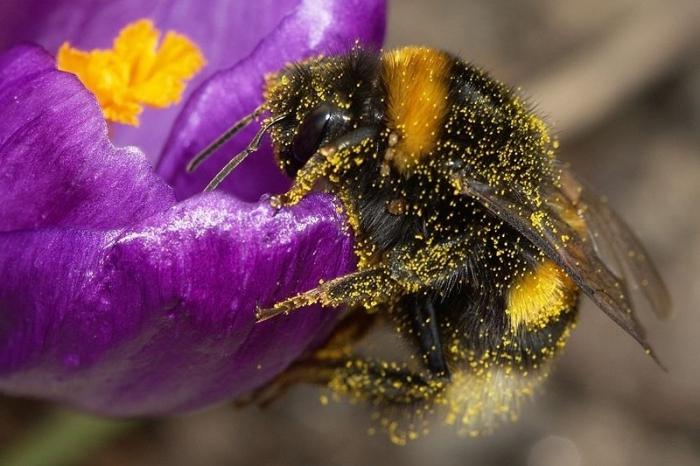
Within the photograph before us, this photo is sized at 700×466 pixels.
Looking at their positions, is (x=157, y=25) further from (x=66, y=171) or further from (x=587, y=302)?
(x=587, y=302)

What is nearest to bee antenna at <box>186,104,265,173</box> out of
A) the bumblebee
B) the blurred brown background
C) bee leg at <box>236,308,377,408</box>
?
the bumblebee

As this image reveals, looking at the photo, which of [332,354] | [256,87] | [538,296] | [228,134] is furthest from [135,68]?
[538,296]

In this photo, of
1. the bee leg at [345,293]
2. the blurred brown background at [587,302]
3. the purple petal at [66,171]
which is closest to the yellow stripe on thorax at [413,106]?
the bee leg at [345,293]

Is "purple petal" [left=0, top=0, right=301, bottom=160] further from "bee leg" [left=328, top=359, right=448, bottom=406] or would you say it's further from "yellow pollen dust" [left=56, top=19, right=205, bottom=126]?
"bee leg" [left=328, top=359, right=448, bottom=406]

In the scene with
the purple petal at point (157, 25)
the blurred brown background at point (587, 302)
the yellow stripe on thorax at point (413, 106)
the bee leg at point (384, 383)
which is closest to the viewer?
the yellow stripe on thorax at point (413, 106)

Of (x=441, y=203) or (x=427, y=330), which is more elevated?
(x=441, y=203)

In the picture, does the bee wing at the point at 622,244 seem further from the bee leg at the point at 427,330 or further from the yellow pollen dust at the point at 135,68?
the yellow pollen dust at the point at 135,68
